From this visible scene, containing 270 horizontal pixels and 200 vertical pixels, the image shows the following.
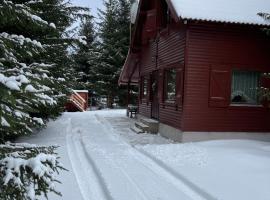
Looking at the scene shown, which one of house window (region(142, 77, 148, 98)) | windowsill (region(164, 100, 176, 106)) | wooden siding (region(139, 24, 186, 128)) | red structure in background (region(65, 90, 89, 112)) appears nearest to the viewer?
wooden siding (region(139, 24, 186, 128))

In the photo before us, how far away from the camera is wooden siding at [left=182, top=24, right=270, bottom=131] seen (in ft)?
43.0

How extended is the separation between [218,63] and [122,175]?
6191mm

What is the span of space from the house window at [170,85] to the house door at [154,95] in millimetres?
1945

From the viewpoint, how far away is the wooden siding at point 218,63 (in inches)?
516

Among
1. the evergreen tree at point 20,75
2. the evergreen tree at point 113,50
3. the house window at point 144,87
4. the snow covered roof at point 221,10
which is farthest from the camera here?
the evergreen tree at point 113,50

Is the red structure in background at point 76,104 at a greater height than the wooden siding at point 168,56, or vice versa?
the wooden siding at point 168,56

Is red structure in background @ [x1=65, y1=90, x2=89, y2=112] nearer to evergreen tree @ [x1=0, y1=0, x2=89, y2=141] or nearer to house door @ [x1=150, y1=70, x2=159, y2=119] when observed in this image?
house door @ [x1=150, y1=70, x2=159, y2=119]

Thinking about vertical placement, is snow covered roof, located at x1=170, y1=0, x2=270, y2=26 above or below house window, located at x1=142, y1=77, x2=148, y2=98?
above

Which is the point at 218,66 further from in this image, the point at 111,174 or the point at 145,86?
the point at 145,86

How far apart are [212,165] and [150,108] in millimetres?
10172

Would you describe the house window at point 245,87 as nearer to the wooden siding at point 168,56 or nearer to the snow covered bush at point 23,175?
the wooden siding at point 168,56

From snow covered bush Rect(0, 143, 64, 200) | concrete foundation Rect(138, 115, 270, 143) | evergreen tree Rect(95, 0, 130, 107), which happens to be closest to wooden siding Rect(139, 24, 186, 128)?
concrete foundation Rect(138, 115, 270, 143)

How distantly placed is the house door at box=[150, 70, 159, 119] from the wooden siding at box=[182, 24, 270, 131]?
496 centimetres

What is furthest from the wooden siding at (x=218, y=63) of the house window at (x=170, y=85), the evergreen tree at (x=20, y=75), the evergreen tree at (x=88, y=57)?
the evergreen tree at (x=88, y=57)
